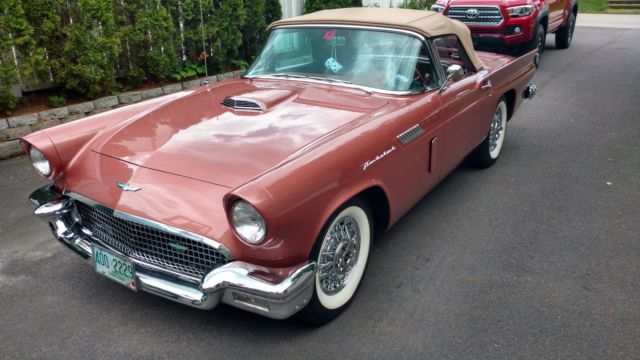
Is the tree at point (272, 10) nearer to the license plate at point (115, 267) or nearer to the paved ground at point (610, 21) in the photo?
the license plate at point (115, 267)

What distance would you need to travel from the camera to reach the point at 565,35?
11531mm

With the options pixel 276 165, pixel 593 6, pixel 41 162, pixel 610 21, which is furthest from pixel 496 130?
pixel 593 6

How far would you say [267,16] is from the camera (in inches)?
352

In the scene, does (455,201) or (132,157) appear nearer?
(132,157)

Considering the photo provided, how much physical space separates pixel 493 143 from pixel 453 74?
1.71 m

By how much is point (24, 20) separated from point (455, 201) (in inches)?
189

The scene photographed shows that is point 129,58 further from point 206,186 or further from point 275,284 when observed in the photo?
point 275,284

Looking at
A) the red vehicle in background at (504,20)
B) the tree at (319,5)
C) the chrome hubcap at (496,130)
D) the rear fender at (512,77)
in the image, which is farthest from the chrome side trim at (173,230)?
the red vehicle in background at (504,20)

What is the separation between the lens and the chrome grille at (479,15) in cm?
879

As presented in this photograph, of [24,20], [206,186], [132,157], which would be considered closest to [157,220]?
[206,186]

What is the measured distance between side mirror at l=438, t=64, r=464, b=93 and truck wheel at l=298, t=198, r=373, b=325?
137 centimetres

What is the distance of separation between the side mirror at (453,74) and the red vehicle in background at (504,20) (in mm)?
5368

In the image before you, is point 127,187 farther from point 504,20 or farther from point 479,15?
point 479,15

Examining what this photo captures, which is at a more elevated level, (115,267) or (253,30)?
(253,30)
